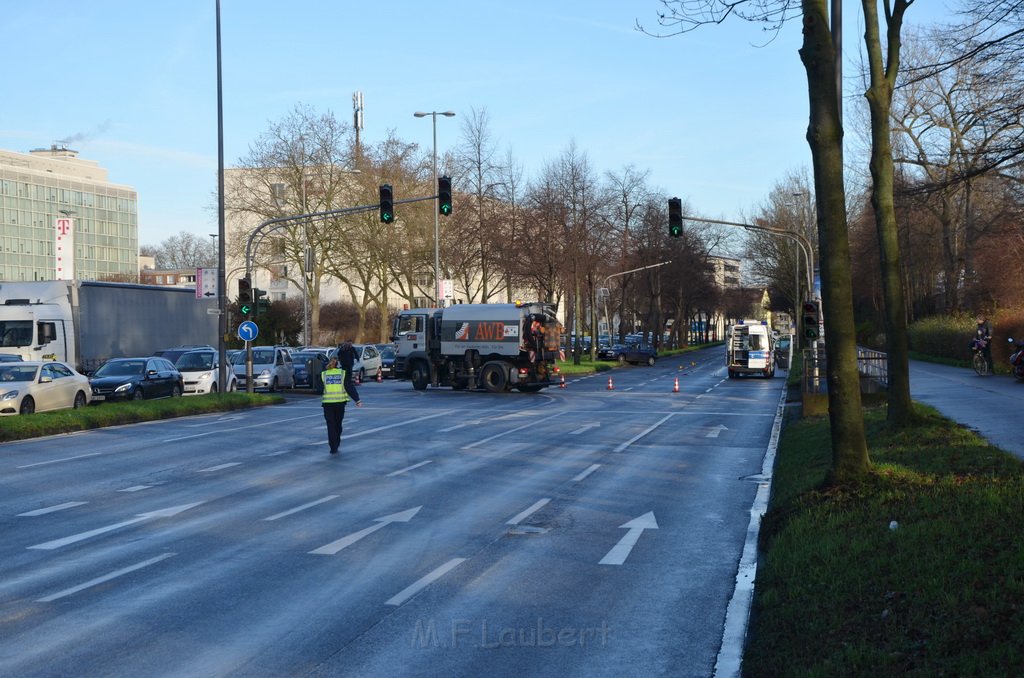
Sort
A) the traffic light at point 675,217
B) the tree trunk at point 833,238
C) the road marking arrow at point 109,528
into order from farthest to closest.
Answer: the traffic light at point 675,217 < the tree trunk at point 833,238 < the road marking arrow at point 109,528

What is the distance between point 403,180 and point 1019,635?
2406 inches

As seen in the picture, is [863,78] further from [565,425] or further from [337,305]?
[337,305]

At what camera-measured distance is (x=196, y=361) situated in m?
38.0

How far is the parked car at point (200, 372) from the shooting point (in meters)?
36.8

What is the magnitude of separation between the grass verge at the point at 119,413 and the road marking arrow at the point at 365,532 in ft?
42.4

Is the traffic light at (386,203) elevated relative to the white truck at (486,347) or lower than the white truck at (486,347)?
elevated

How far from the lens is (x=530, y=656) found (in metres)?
7.22

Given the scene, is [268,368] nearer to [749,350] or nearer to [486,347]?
[486,347]

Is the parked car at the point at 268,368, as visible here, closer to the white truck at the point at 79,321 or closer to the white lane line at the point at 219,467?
the white truck at the point at 79,321

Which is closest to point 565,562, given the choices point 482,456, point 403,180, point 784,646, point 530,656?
point 530,656

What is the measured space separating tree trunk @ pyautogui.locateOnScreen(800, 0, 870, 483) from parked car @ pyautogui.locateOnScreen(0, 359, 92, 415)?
807 inches

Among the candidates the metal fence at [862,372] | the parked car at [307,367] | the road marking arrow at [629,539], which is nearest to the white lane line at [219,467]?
the road marking arrow at [629,539]

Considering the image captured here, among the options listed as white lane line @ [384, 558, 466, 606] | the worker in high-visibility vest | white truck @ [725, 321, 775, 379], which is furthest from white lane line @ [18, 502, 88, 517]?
white truck @ [725, 321, 775, 379]

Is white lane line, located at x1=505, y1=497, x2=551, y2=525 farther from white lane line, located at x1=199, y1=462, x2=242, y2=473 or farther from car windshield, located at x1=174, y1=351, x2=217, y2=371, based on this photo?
car windshield, located at x1=174, y1=351, x2=217, y2=371
